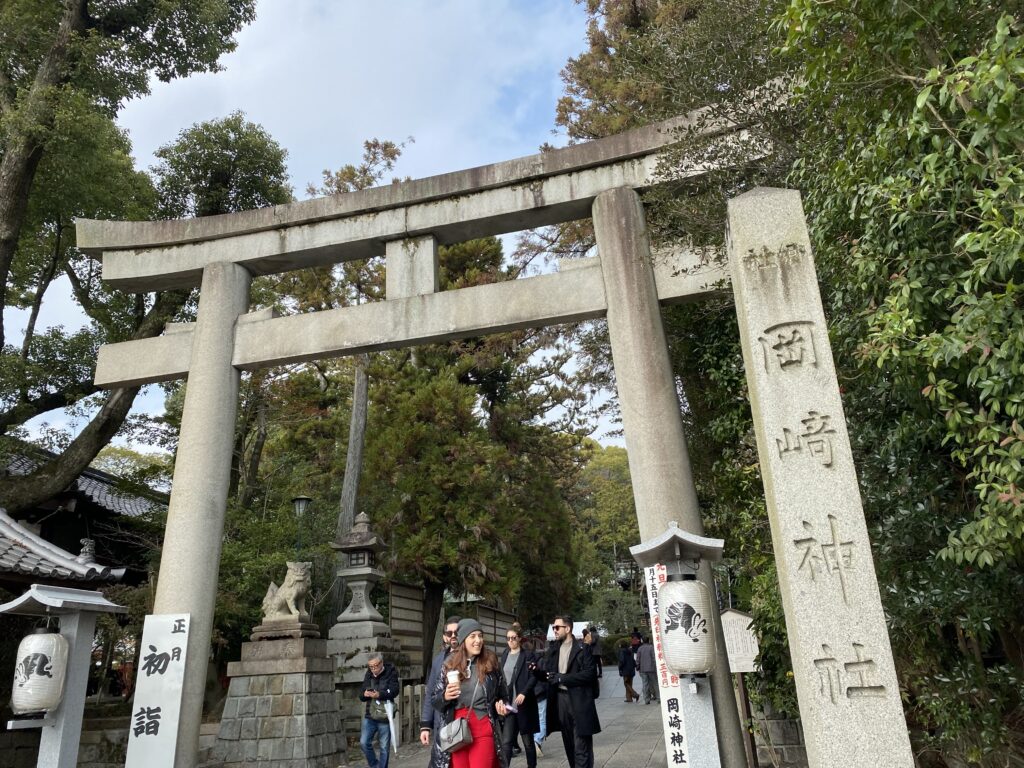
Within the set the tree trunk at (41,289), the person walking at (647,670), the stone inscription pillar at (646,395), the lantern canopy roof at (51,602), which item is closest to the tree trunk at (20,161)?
the tree trunk at (41,289)

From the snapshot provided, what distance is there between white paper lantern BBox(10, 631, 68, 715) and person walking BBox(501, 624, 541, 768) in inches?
154

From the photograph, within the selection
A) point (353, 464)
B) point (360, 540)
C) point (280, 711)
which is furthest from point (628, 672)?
point (280, 711)

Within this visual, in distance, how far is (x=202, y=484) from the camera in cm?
775

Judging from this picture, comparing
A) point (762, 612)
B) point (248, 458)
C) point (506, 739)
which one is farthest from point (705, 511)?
point (248, 458)

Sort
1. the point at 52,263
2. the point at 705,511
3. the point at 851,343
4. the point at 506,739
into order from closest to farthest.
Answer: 1. the point at 851,343
2. the point at 506,739
3. the point at 705,511
4. the point at 52,263

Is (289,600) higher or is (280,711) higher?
(289,600)

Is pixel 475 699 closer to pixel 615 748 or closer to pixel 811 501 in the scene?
pixel 811 501

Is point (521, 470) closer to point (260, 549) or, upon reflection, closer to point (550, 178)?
point (260, 549)

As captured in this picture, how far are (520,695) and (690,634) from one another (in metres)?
2.53

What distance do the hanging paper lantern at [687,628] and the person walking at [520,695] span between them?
7.79 ft

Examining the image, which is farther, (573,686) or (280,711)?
(280,711)

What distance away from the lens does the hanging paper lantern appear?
498cm

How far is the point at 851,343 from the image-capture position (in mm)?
4996

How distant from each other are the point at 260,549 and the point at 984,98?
46.6 feet
